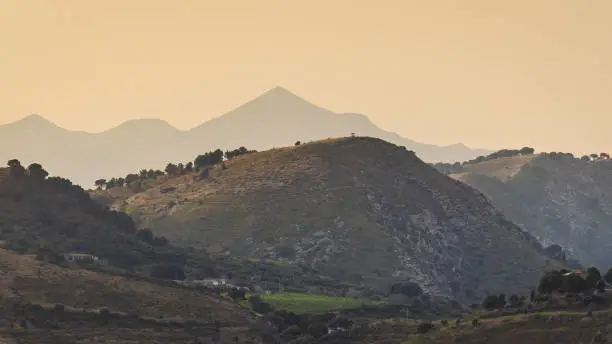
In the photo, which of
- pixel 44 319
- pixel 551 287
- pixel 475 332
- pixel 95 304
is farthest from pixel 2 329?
pixel 551 287

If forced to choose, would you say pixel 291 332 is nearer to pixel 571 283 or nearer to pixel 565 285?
pixel 565 285

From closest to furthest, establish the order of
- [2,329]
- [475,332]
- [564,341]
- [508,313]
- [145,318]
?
[564,341], [475,332], [508,313], [2,329], [145,318]

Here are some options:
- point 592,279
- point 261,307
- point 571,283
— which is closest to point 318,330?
point 261,307

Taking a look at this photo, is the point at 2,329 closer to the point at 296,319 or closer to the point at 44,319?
the point at 44,319

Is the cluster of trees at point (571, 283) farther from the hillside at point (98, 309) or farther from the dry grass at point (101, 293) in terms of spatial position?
the dry grass at point (101, 293)

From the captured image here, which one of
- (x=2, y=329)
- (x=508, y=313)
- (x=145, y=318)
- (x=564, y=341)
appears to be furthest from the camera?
(x=145, y=318)

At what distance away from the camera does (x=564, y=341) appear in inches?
4638

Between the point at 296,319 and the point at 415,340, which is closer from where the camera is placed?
the point at 415,340

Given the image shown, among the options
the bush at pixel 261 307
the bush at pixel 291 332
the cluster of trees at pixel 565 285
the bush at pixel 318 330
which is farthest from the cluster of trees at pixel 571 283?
the bush at pixel 261 307

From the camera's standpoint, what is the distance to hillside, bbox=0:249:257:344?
535ft

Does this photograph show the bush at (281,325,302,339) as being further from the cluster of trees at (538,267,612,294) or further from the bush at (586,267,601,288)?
the bush at (586,267,601,288)

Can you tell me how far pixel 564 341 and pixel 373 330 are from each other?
47611 mm

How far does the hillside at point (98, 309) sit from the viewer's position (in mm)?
163000

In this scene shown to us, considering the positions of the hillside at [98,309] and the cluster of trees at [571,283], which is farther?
the hillside at [98,309]
